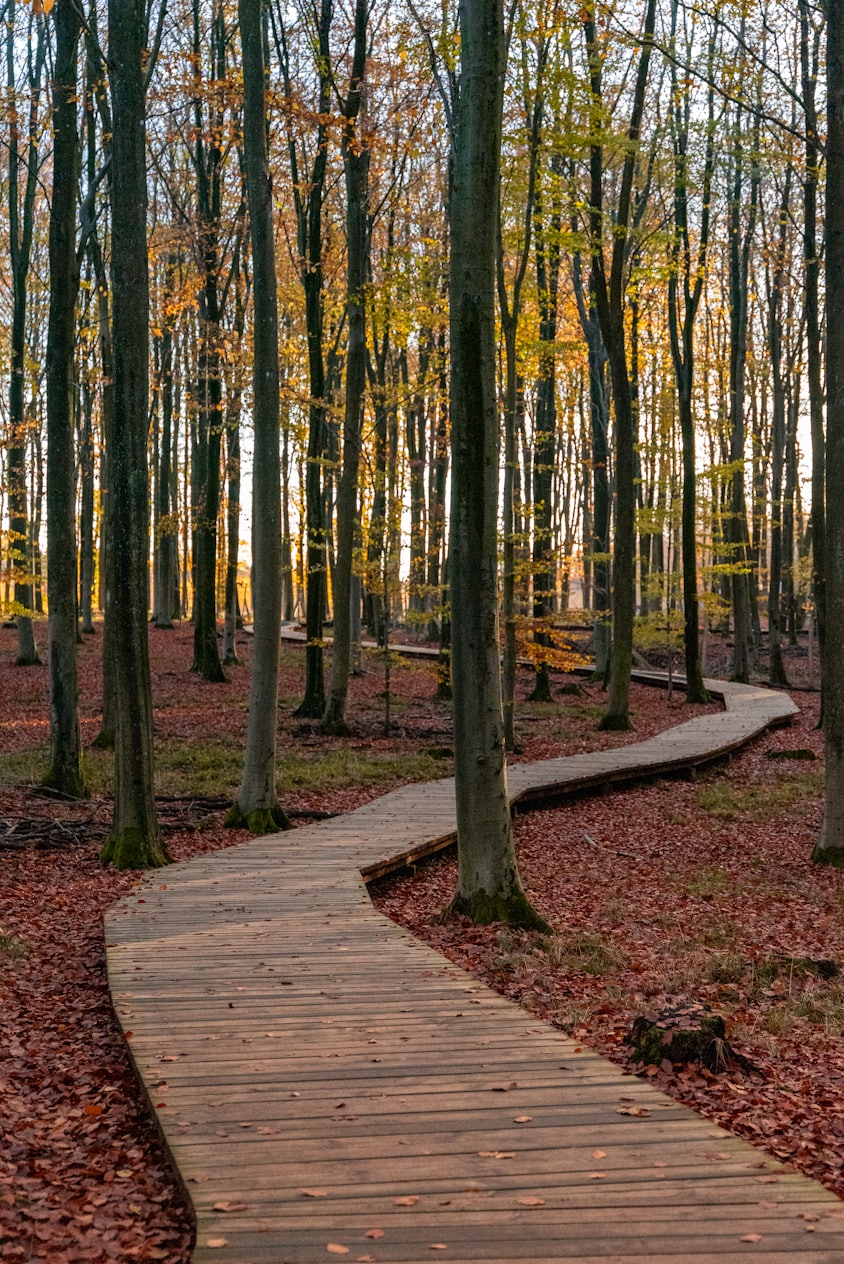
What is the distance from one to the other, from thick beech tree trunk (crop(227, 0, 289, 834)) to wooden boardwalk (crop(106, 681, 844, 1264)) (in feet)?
11.3

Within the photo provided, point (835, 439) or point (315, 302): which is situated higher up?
point (315, 302)

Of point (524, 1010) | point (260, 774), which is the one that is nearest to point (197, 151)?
point (260, 774)

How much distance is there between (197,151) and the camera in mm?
20203

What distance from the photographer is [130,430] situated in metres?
8.27

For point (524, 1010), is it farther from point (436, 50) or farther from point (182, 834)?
point (436, 50)

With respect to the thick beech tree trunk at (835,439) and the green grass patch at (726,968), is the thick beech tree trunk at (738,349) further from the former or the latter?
the green grass patch at (726,968)

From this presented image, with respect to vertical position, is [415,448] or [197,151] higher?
[197,151]

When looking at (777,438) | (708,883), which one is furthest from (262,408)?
(777,438)

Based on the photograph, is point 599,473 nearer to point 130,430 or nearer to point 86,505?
point 86,505

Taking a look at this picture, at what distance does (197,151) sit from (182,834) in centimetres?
1527

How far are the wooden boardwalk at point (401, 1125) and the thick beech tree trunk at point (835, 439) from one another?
17.6 ft

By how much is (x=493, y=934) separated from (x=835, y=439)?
5.75 m

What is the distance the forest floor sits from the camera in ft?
12.5

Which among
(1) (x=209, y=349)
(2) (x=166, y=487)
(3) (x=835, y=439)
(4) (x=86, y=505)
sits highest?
(1) (x=209, y=349)
